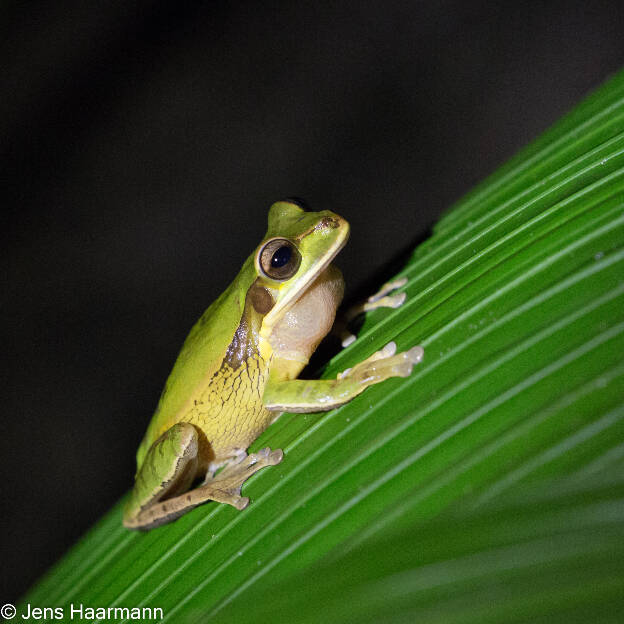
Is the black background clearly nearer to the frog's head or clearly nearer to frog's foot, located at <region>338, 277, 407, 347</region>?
frog's foot, located at <region>338, 277, 407, 347</region>

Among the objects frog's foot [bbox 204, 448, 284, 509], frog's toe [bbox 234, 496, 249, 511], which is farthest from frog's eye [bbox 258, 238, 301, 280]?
frog's toe [bbox 234, 496, 249, 511]

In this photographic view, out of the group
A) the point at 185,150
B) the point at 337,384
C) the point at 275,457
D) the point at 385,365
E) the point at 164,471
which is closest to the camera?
the point at 385,365

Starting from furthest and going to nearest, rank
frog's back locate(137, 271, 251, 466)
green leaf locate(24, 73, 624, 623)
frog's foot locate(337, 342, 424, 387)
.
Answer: frog's back locate(137, 271, 251, 466) < frog's foot locate(337, 342, 424, 387) < green leaf locate(24, 73, 624, 623)

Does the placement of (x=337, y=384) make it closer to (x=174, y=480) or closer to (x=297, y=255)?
(x=297, y=255)

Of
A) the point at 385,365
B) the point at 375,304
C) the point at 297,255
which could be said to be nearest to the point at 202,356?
the point at 297,255

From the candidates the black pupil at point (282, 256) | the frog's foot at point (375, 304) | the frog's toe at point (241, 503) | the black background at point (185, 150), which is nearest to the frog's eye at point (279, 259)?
the black pupil at point (282, 256)

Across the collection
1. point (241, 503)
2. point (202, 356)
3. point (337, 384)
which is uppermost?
point (337, 384)
